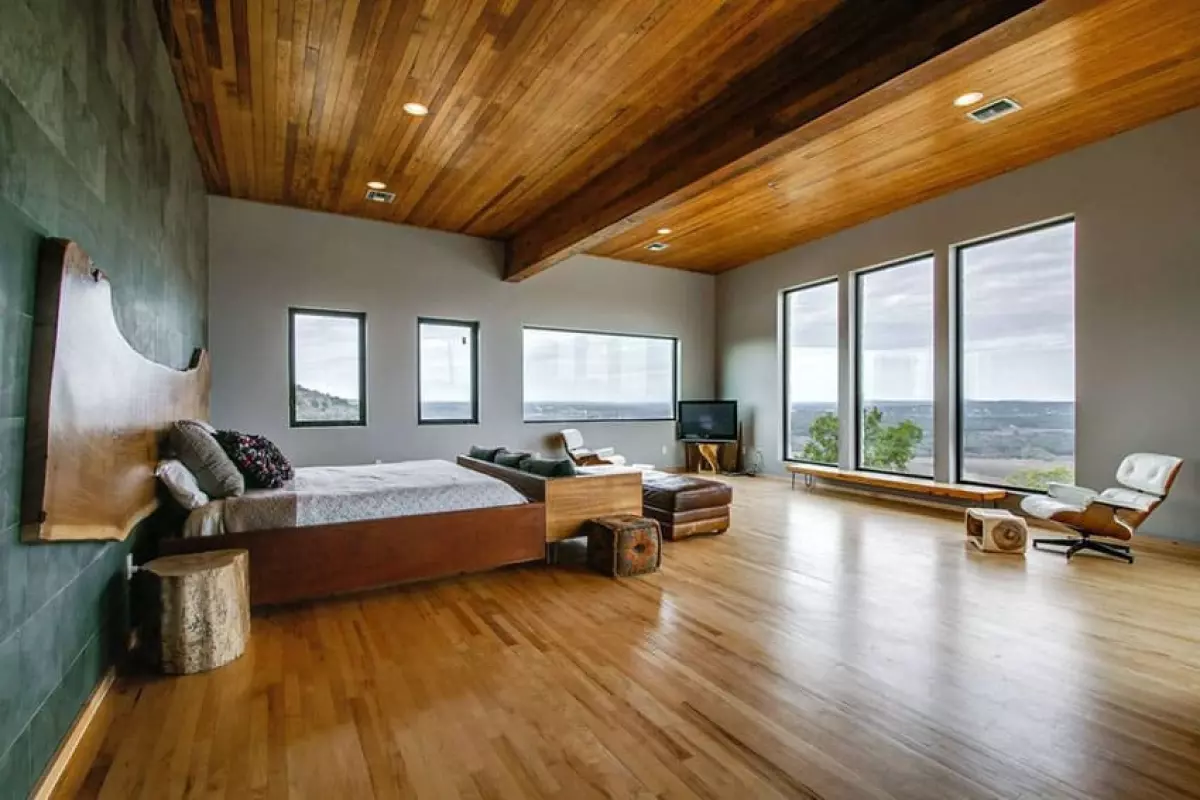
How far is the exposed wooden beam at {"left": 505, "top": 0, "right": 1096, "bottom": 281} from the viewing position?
8.43 ft

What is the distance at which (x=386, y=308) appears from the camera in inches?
268

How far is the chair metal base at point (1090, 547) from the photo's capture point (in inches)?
168

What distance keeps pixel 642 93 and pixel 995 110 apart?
2636mm

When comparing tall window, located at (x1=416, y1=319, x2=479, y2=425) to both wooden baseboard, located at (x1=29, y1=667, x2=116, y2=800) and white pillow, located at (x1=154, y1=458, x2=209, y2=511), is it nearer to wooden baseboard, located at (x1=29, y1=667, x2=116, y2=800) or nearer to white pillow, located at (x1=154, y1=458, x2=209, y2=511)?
white pillow, located at (x1=154, y1=458, x2=209, y2=511)

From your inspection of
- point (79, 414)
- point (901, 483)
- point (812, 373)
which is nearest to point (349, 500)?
point (79, 414)

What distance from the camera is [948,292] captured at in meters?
6.15

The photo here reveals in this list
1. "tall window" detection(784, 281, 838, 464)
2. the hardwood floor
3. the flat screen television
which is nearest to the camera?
→ the hardwood floor

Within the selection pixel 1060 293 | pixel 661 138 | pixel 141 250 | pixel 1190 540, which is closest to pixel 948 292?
pixel 1060 293

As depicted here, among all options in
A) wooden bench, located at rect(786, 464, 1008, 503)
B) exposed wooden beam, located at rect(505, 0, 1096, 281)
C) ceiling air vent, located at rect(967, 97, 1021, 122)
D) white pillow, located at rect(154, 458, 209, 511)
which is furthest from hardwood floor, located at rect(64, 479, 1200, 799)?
ceiling air vent, located at rect(967, 97, 1021, 122)

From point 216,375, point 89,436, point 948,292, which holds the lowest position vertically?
point 89,436

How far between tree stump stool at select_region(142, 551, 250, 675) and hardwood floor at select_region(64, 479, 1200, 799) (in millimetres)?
104

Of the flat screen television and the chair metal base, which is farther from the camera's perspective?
the flat screen television

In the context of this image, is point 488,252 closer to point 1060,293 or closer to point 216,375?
point 216,375

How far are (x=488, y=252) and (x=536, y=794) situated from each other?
21.6ft
